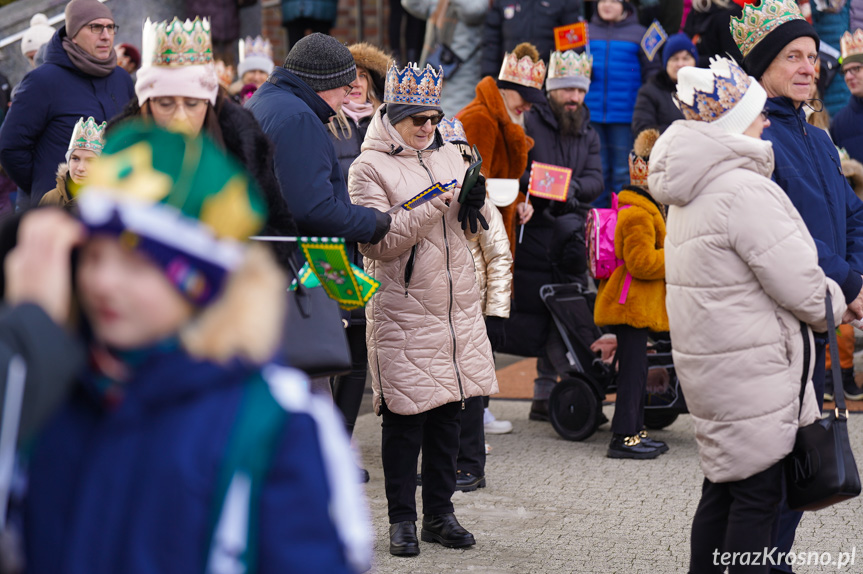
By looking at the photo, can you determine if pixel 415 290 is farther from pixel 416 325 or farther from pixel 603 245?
pixel 603 245

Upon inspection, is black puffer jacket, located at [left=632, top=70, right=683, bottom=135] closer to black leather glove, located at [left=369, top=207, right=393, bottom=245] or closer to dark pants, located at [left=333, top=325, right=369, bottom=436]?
dark pants, located at [left=333, top=325, right=369, bottom=436]

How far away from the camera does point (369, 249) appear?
15.3ft

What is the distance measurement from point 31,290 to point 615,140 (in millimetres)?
8980

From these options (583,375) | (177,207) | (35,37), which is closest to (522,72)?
(583,375)

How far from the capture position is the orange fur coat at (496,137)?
6.54 metres

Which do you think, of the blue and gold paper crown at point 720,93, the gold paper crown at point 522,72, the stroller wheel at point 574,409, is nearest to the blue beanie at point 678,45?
the gold paper crown at point 522,72

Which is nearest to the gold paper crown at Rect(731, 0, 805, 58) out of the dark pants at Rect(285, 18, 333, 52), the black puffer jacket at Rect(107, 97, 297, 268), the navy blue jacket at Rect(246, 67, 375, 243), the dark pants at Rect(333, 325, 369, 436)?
the navy blue jacket at Rect(246, 67, 375, 243)

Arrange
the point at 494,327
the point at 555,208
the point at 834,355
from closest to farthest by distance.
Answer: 1. the point at 834,355
2. the point at 494,327
3. the point at 555,208

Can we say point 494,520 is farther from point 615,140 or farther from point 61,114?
point 615,140

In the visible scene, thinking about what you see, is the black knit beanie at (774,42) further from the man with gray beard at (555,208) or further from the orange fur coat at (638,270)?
the man with gray beard at (555,208)

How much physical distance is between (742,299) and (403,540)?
189 centimetres

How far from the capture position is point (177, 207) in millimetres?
1482

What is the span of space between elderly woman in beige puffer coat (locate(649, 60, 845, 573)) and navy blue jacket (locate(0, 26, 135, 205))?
3.72 metres

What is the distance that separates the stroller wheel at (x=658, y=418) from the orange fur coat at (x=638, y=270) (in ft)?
2.41
